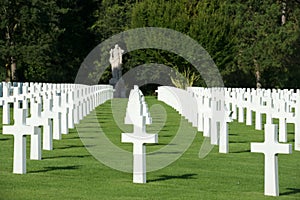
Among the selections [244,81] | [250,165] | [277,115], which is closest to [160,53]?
[244,81]

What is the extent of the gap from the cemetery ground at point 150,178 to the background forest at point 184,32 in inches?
1803

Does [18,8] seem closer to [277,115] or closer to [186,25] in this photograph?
[186,25]

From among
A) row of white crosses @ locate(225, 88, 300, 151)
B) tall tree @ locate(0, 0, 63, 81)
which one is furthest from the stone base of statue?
row of white crosses @ locate(225, 88, 300, 151)

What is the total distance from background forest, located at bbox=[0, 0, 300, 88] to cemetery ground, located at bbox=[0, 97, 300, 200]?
150ft

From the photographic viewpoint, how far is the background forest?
61.5 m

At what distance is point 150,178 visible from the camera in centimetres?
1184

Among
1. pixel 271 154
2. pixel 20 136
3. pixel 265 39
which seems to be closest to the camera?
pixel 271 154

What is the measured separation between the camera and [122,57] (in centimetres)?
6900

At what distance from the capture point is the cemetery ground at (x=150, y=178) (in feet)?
33.7

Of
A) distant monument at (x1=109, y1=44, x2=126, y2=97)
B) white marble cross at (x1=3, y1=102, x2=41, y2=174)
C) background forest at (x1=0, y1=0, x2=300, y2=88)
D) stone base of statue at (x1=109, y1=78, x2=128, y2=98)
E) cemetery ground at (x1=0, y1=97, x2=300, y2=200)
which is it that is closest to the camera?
cemetery ground at (x1=0, y1=97, x2=300, y2=200)

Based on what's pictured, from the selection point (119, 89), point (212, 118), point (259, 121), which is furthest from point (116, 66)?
point (212, 118)

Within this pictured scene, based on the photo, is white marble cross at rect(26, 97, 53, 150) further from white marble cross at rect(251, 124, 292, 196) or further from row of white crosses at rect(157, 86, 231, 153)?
white marble cross at rect(251, 124, 292, 196)

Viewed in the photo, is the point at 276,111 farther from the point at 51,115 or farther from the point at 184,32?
the point at 184,32

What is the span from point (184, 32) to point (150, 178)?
5144cm
